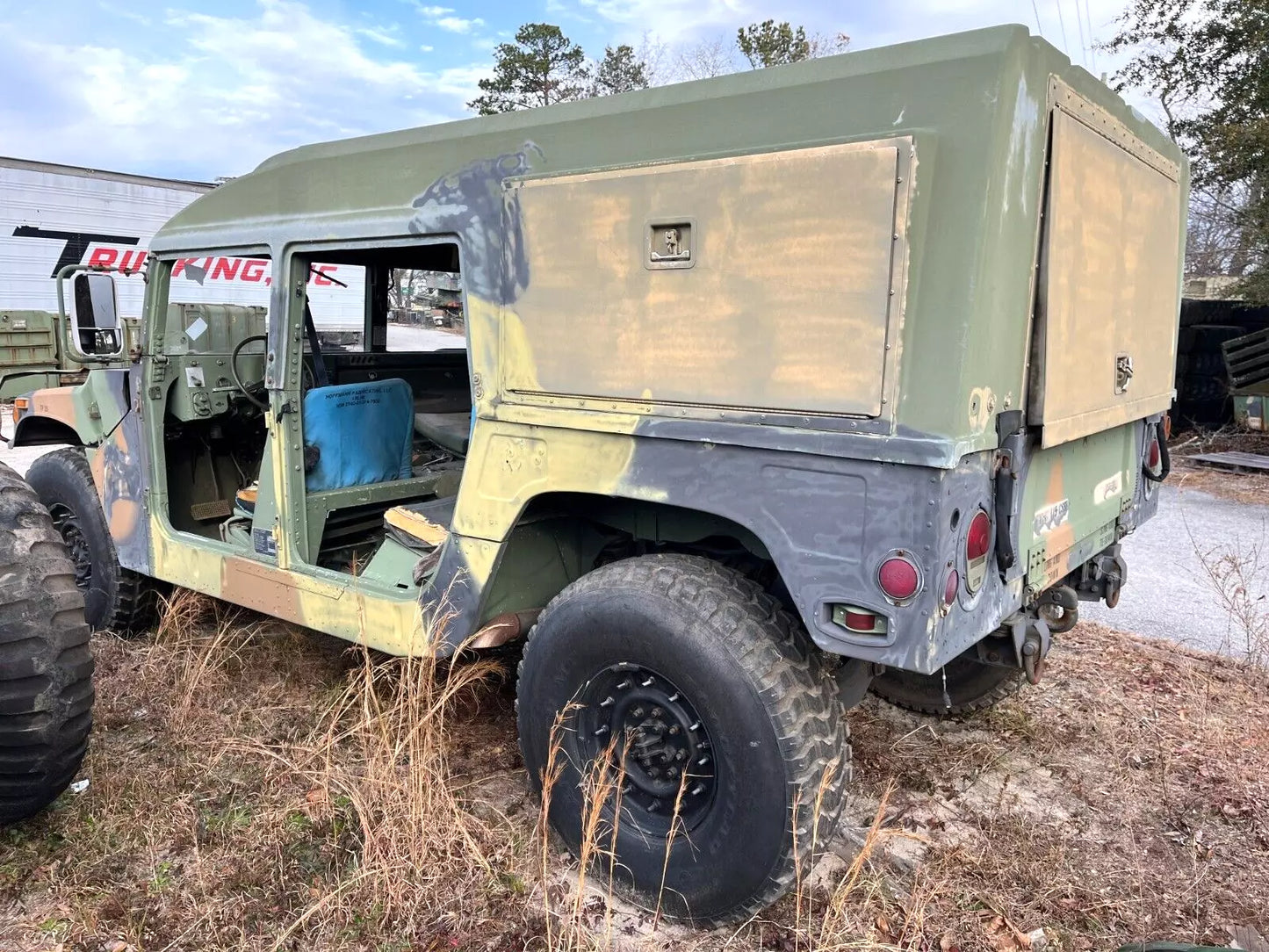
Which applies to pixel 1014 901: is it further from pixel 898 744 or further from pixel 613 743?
pixel 613 743

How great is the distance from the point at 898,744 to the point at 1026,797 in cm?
53

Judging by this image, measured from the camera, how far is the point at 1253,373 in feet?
35.8

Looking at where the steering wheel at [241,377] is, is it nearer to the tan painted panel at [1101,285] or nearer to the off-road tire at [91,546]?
the off-road tire at [91,546]

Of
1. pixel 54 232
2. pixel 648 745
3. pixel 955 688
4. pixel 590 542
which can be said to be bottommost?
pixel 955 688

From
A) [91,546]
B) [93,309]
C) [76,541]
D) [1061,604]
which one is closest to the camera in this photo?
[1061,604]

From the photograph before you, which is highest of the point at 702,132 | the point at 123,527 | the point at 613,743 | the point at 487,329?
the point at 702,132

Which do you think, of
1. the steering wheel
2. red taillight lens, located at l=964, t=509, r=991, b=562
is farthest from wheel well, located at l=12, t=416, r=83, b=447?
red taillight lens, located at l=964, t=509, r=991, b=562

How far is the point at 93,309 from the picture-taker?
3.91 meters

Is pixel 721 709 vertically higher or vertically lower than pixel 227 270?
lower

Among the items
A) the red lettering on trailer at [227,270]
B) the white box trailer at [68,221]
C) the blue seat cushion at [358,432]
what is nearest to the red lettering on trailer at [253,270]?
the red lettering on trailer at [227,270]

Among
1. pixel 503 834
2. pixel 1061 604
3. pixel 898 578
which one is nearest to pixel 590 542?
pixel 503 834

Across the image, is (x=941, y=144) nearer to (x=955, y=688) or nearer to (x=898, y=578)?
(x=898, y=578)

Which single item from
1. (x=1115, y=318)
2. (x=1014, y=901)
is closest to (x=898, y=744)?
(x=1014, y=901)

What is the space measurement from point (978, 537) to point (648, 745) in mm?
1094
